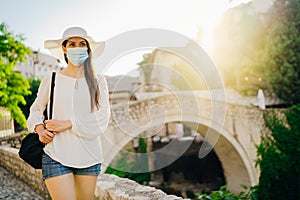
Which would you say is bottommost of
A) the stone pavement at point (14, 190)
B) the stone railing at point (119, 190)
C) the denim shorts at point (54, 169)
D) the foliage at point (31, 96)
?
the stone pavement at point (14, 190)

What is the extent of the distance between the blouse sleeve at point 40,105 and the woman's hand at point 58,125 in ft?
0.34

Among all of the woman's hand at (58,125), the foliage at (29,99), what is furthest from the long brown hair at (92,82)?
the foliage at (29,99)

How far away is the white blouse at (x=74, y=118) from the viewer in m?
1.33

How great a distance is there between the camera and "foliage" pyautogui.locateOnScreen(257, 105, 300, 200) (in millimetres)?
7785

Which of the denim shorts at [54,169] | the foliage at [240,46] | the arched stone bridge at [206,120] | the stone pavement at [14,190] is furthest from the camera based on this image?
the foliage at [240,46]

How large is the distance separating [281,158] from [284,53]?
3342mm

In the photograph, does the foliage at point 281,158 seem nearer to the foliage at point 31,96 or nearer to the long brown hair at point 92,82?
the long brown hair at point 92,82

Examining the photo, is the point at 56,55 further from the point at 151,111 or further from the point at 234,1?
the point at 234,1

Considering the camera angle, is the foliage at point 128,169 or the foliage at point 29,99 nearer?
the foliage at point 128,169

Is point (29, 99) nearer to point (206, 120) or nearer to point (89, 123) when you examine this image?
point (206, 120)

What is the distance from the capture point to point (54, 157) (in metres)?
1.32

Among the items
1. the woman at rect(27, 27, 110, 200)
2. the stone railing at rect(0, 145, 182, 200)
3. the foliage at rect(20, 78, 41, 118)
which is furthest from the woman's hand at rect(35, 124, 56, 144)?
the foliage at rect(20, 78, 41, 118)

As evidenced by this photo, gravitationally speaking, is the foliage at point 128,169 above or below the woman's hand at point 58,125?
below

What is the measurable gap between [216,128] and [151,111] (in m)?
2.66
